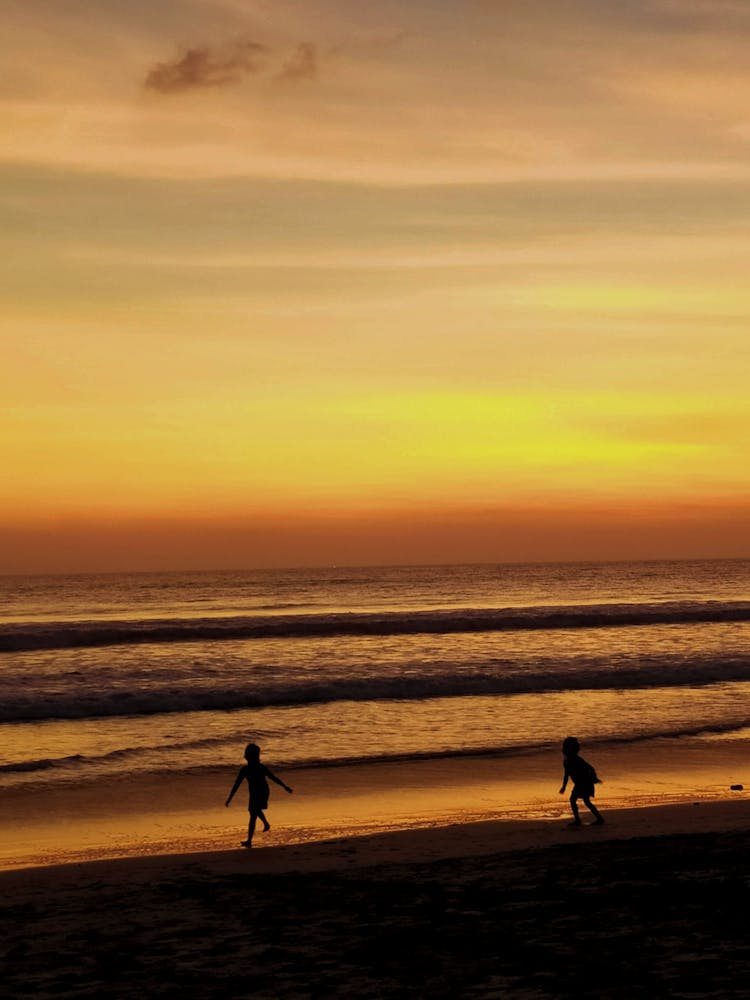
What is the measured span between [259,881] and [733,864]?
502 cm

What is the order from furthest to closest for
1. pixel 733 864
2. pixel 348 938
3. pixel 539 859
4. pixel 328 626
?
pixel 328 626 → pixel 539 859 → pixel 733 864 → pixel 348 938

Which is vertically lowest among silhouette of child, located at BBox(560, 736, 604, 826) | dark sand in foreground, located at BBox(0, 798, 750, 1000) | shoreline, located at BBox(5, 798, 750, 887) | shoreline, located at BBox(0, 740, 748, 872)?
shoreline, located at BBox(0, 740, 748, 872)

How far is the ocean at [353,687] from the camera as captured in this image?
72.1ft

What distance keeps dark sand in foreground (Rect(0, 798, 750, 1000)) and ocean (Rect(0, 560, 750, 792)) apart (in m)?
6.69

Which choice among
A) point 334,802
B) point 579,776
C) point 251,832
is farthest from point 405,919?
point 334,802

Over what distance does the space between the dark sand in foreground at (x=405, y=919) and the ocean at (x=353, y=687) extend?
6.69 m

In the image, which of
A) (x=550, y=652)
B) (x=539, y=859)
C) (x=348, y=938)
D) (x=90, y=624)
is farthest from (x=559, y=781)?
(x=90, y=624)

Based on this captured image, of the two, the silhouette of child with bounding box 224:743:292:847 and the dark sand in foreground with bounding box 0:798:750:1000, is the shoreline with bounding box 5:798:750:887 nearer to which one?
the dark sand in foreground with bounding box 0:798:750:1000

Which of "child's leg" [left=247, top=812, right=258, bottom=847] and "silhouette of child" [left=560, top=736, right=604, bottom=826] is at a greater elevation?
"silhouette of child" [left=560, top=736, right=604, bottom=826]

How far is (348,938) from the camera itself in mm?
9359

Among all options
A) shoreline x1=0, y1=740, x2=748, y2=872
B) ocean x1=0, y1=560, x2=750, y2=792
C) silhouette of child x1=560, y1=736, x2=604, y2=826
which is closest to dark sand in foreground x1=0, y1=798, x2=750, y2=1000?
silhouette of child x1=560, y1=736, x2=604, y2=826

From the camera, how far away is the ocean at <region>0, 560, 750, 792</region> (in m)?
22.0

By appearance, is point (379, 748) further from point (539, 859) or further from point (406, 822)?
point (539, 859)

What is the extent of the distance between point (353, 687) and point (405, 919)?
74.9ft
